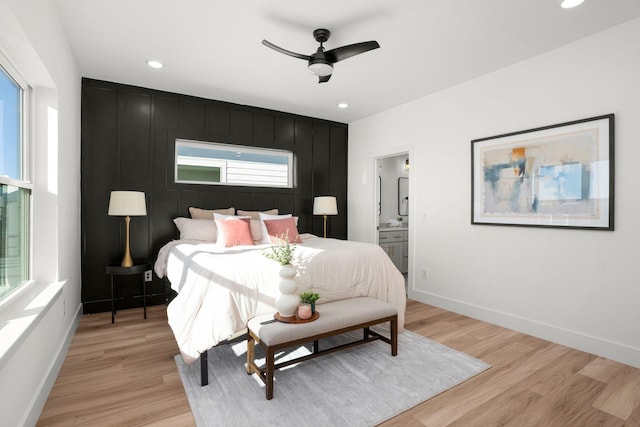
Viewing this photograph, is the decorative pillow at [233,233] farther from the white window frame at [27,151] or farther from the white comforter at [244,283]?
the white window frame at [27,151]

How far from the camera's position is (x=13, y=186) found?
1977mm

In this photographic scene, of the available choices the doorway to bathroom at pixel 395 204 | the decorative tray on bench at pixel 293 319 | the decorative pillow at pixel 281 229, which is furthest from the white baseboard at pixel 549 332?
the decorative tray on bench at pixel 293 319

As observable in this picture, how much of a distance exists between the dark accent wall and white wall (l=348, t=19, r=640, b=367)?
83.1 inches

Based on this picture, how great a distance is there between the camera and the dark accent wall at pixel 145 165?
3.72 metres

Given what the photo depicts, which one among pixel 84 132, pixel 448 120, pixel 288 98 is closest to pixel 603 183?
pixel 448 120

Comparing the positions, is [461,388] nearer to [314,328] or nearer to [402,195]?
[314,328]

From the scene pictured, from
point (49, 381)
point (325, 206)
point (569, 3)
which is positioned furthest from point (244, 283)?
point (569, 3)

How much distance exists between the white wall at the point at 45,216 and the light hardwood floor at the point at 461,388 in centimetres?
21

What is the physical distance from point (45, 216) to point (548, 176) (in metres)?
4.21

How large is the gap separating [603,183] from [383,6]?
7.48ft

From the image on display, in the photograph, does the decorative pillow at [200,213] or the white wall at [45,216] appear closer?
the white wall at [45,216]

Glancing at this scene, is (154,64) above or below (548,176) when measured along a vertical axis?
above

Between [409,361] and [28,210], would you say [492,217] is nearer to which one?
[409,361]

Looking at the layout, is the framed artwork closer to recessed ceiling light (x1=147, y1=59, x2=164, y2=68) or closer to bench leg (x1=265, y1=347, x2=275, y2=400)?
bench leg (x1=265, y1=347, x2=275, y2=400)
